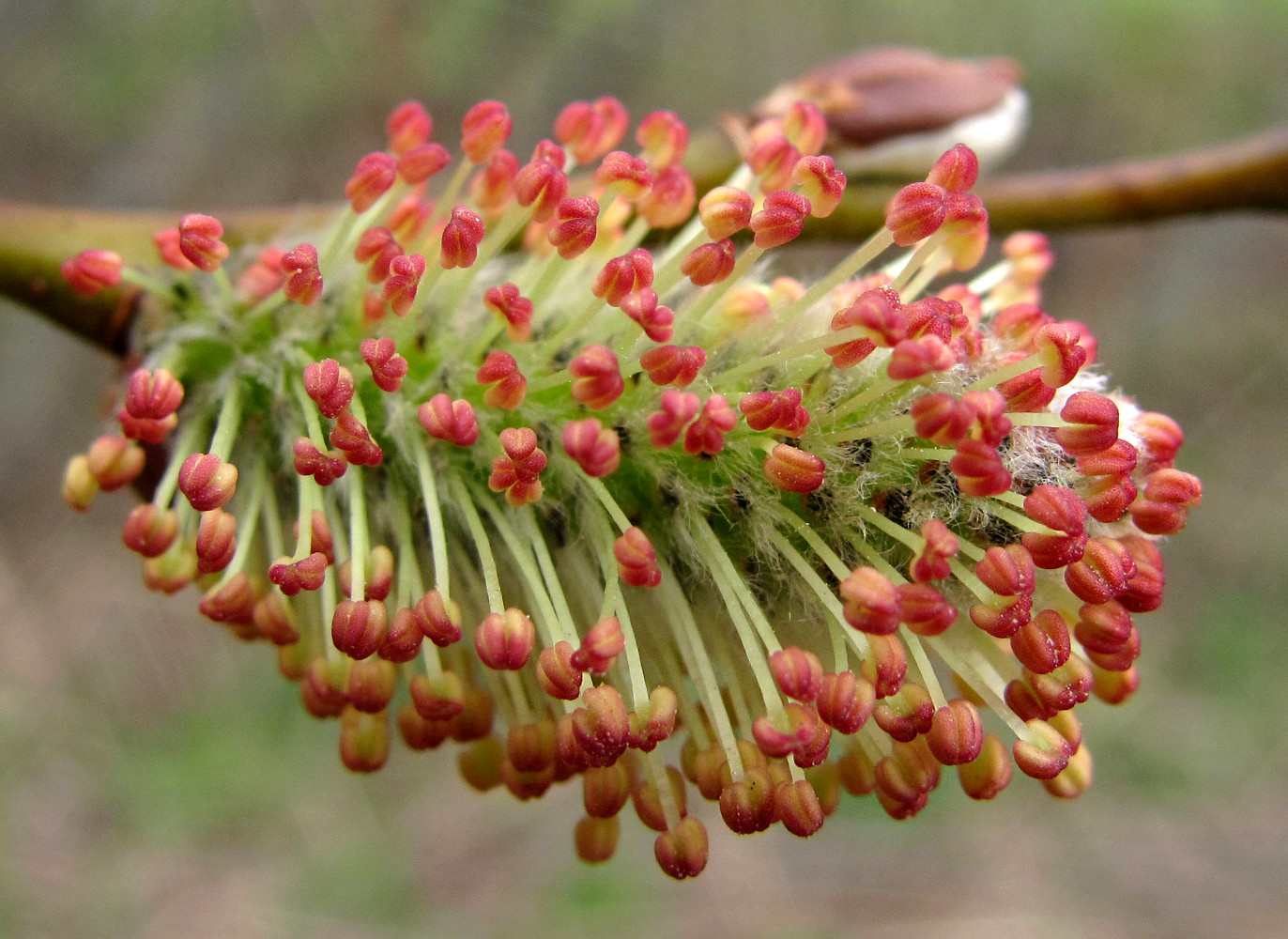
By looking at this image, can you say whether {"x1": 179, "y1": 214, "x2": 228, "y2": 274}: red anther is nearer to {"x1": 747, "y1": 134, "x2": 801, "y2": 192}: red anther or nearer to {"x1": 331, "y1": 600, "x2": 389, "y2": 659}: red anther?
{"x1": 331, "y1": 600, "x2": 389, "y2": 659}: red anther

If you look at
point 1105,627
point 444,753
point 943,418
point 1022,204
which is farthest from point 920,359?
point 444,753

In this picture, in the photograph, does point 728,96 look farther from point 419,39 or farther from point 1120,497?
point 1120,497

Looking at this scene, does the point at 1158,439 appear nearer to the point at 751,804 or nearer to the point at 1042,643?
the point at 1042,643

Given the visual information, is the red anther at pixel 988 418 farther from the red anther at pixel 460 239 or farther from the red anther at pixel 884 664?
the red anther at pixel 460 239

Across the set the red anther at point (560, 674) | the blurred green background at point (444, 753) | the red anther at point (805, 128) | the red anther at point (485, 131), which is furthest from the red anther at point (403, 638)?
the blurred green background at point (444, 753)

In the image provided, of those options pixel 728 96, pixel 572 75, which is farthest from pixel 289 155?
pixel 728 96
